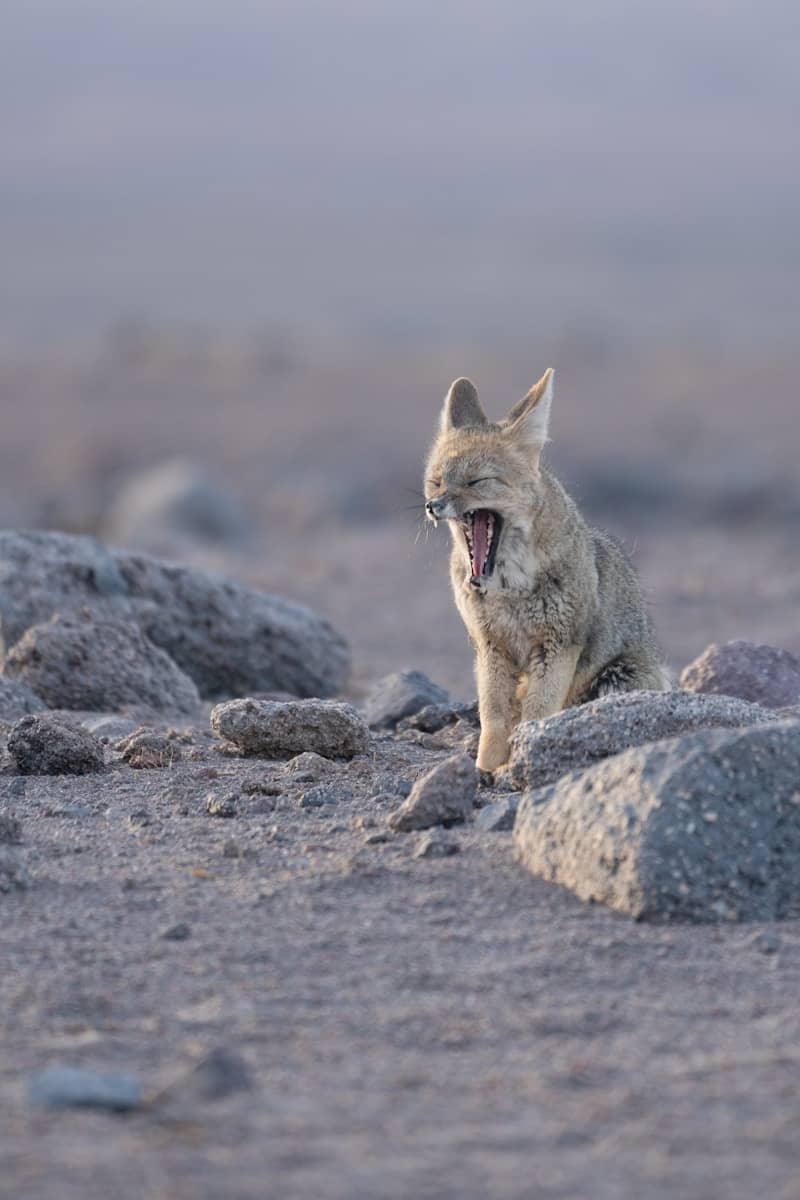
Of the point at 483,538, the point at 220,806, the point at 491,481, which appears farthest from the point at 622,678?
Answer: the point at 220,806

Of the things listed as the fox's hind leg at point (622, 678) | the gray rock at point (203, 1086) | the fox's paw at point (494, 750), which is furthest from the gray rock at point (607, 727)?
the gray rock at point (203, 1086)

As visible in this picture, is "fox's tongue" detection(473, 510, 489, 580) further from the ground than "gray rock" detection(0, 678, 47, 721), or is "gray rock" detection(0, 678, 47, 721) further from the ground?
"fox's tongue" detection(473, 510, 489, 580)

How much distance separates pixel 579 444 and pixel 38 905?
3399cm

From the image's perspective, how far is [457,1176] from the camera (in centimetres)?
432

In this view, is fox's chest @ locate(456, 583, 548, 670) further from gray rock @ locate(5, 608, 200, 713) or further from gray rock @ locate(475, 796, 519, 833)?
gray rock @ locate(5, 608, 200, 713)

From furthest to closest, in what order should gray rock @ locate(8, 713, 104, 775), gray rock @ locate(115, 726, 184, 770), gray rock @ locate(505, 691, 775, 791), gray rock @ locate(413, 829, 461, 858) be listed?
gray rock @ locate(115, 726, 184, 770) → gray rock @ locate(8, 713, 104, 775) → gray rock @ locate(505, 691, 775, 791) → gray rock @ locate(413, 829, 461, 858)

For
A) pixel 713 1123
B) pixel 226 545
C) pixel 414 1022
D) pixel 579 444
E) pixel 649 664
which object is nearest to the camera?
pixel 713 1123

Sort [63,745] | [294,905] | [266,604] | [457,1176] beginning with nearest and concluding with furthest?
1. [457,1176]
2. [294,905]
3. [63,745]
4. [266,604]

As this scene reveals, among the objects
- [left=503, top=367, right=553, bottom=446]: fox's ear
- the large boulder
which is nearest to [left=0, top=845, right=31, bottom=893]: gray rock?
[left=503, top=367, right=553, bottom=446]: fox's ear

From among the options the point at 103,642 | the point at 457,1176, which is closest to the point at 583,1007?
the point at 457,1176

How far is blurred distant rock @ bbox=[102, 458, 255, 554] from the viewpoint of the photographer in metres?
27.2

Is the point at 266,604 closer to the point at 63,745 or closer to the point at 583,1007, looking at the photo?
the point at 63,745

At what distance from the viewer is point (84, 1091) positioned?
15.4 ft

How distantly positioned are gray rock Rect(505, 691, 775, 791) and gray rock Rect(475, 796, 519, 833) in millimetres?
309
